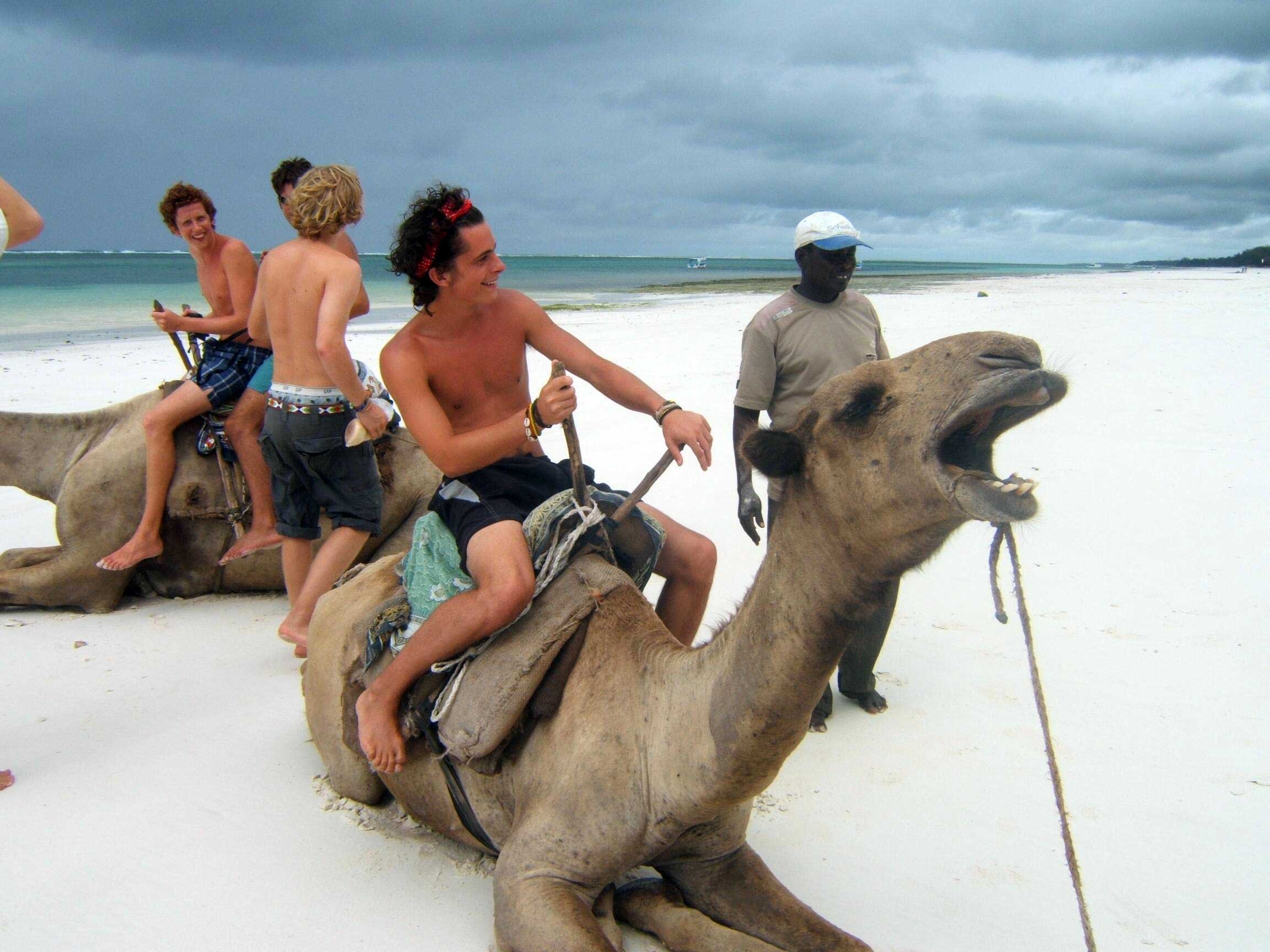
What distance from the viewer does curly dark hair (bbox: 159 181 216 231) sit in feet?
20.9

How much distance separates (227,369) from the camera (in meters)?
6.09

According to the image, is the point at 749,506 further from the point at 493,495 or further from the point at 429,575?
the point at 429,575

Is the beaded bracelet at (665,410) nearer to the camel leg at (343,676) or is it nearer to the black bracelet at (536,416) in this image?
the black bracelet at (536,416)

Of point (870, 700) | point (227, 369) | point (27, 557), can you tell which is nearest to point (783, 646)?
point (870, 700)

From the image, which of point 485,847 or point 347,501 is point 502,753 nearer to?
point 485,847

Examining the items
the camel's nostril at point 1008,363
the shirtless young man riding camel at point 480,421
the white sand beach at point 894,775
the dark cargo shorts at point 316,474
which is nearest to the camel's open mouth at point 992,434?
the camel's nostril at point 1008,363

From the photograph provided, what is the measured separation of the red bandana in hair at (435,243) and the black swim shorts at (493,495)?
767 millimetres

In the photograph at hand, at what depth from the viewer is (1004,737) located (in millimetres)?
4473

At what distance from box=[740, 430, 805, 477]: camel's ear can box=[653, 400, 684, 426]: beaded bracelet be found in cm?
87

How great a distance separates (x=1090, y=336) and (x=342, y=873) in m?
17.8

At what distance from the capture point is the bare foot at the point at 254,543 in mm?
6172

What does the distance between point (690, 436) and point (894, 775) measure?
200 cm

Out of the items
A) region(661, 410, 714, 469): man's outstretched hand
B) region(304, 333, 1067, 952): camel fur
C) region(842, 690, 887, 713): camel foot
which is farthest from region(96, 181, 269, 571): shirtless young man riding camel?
region(842, 690, 887, 713): camel foot

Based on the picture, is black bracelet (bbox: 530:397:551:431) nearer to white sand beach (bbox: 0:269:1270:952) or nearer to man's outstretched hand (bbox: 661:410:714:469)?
man's outstretched hand (bbox: 661:410:714:469)
